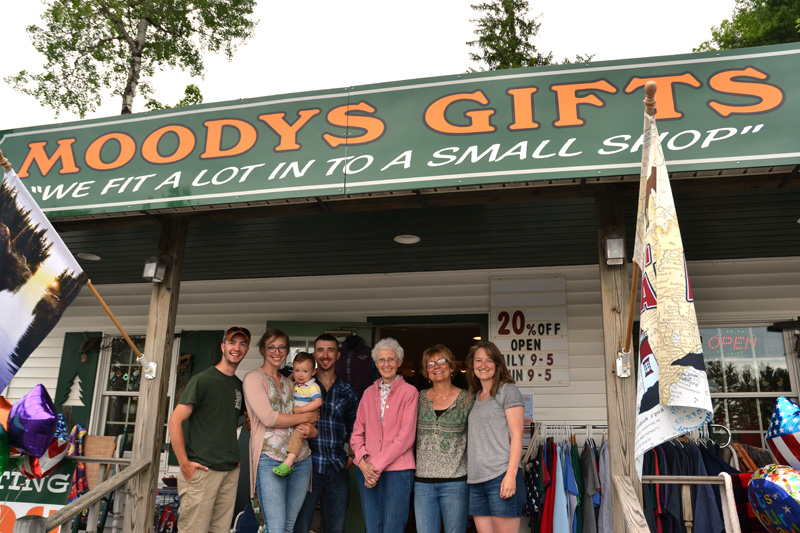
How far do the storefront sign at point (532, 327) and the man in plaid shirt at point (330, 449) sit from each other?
7.40 feet

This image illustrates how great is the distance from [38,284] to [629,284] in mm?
3535

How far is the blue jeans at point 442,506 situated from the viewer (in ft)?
12.0

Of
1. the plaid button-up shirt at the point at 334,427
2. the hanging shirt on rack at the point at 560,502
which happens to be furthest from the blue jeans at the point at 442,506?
the hanging shirt on rack at the point at 560,502

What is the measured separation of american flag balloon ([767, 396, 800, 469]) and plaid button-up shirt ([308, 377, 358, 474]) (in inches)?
102

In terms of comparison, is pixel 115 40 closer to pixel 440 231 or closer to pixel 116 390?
pixel 116 390

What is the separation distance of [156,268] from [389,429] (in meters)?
2.02

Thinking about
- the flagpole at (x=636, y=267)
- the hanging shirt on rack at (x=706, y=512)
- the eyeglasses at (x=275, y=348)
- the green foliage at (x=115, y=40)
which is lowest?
the hanging shirt on rack at (x=706, y=512)

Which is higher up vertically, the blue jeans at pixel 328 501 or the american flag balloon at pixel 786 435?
the american flag balloon at pixel 786 435

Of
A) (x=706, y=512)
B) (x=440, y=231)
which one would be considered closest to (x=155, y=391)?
(x=440, y=231)

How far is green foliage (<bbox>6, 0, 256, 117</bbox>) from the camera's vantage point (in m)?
17.2

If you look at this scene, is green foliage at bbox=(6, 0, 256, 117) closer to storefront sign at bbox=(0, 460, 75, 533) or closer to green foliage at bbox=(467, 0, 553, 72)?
green foliage at bbox=(467, 0, 553, 72)

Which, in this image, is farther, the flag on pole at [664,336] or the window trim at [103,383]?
the window trim at [103,383]

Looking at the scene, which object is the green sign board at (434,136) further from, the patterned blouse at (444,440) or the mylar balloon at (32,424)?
the patterned blouse at (444,440)

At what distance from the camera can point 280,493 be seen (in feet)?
12.5
